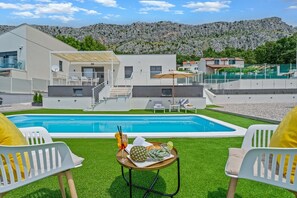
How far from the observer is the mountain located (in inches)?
3772

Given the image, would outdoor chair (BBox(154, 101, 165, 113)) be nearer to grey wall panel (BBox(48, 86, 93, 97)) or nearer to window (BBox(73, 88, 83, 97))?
grey wall panel (BBox(48, 86, 93, 97))

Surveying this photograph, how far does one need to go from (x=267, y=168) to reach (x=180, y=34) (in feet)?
372

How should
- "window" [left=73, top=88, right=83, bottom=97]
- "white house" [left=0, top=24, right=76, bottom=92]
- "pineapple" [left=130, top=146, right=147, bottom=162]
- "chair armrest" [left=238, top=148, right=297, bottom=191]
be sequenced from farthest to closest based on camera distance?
1. "white house" [left=0, top=24, right=76, bottom=92]
2. "window" [left=73, top=88, right=83, bottom=97]
3. "pineapple" [left=130, top=146, right=147, bottom=162]
4. "chair armrest" [left=238, top=148, right=297, bottom=191]

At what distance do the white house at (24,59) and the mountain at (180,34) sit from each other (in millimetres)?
68467

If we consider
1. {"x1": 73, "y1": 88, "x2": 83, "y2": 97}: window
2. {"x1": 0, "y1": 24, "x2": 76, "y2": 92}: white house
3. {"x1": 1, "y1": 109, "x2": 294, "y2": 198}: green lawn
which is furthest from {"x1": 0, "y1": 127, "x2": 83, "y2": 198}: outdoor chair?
{"x1": 0, "y1": 24, "x2": 76, "y2": 92}: white house

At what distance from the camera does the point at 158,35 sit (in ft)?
354

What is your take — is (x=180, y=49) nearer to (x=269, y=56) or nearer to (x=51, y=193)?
(x=269, y=56)

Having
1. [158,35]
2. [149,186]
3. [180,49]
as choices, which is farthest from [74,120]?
[158,35]

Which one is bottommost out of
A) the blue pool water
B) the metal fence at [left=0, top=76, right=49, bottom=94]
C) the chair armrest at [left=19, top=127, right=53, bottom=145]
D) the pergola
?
the blue pool water

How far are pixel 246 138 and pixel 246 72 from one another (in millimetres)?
20948

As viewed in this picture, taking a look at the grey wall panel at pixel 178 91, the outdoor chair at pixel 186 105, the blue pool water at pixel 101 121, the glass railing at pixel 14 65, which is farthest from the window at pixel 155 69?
the glass railing at pixel 14 65

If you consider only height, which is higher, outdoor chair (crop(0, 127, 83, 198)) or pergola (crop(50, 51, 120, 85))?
pergola (crop(50, 51, 120, 85))

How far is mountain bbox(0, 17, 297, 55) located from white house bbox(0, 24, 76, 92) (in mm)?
68467

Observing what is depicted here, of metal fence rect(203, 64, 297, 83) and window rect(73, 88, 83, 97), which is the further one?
metal fence rect(203, 64, 297, 83)
